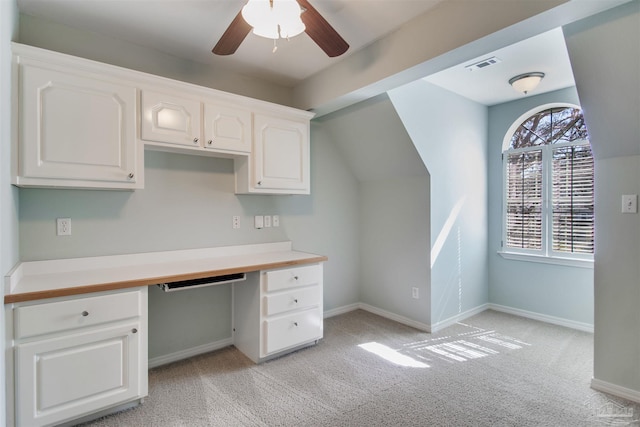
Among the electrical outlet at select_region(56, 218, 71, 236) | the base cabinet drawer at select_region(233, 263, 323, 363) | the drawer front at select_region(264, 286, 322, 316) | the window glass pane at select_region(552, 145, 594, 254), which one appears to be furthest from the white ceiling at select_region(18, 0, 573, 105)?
the drawer front at select_region(264, 286, 322, 316)

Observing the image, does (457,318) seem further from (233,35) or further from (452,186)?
(233,35)

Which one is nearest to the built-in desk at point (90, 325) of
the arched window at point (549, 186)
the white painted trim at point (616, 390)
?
the white painted trim at point (616, 390)

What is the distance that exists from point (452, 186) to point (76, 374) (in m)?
3.57

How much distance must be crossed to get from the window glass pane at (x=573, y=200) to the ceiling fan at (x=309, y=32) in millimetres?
3002

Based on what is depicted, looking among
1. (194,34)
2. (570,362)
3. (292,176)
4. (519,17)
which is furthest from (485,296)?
(194,34)

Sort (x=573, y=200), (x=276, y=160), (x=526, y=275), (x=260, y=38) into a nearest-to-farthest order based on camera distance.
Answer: (x=260, y=38) < (x=276, y=160) < (x=573, y=200) < (x=526, y=275)

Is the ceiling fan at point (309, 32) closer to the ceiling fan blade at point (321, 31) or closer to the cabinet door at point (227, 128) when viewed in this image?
the ceiling fan blade at point (321, 31)

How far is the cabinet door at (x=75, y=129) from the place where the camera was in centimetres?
183

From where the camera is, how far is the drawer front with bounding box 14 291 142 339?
1.66 metres

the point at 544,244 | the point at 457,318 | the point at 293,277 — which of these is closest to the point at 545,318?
the point at 544,244

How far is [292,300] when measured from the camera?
271 centimetres

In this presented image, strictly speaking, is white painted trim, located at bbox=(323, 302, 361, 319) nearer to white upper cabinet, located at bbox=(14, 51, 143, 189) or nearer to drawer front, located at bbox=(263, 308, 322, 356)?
drawer front, located at bbox=(263, 308, 322, 356)

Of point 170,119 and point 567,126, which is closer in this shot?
point 170,119

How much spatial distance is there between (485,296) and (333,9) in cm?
368
